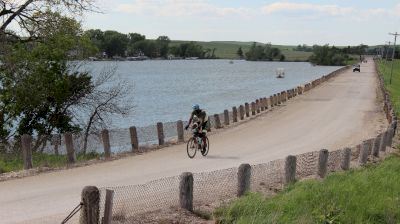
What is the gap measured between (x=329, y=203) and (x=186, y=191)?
3.39 m

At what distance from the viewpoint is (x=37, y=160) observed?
727 inches

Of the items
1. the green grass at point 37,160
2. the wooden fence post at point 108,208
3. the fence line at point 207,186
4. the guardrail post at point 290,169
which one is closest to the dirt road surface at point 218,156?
the fence line at point 207,186

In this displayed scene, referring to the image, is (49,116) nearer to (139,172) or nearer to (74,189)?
(139,172)

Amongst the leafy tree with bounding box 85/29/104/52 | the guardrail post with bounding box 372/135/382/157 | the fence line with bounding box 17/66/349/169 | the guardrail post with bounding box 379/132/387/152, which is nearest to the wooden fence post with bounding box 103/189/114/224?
the fence line with bounding box 17/66/349/169

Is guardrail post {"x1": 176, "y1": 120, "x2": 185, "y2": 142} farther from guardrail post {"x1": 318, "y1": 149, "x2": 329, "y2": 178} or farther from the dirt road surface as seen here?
guardrail post {"x1": 318, "y1": 149, "x2": 329, "y2": 178}

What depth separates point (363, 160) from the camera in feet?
58.4

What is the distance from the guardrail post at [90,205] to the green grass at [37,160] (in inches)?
353

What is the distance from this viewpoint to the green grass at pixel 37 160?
55.7ft

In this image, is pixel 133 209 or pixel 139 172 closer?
pixel 133 209

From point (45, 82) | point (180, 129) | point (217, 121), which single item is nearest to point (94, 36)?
point (45, 82)

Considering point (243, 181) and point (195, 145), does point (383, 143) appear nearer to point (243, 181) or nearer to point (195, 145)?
point (195, 145)

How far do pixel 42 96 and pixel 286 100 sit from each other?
26807mm

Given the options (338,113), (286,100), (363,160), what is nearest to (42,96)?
(363,160)

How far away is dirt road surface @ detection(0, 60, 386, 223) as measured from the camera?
11870mm
